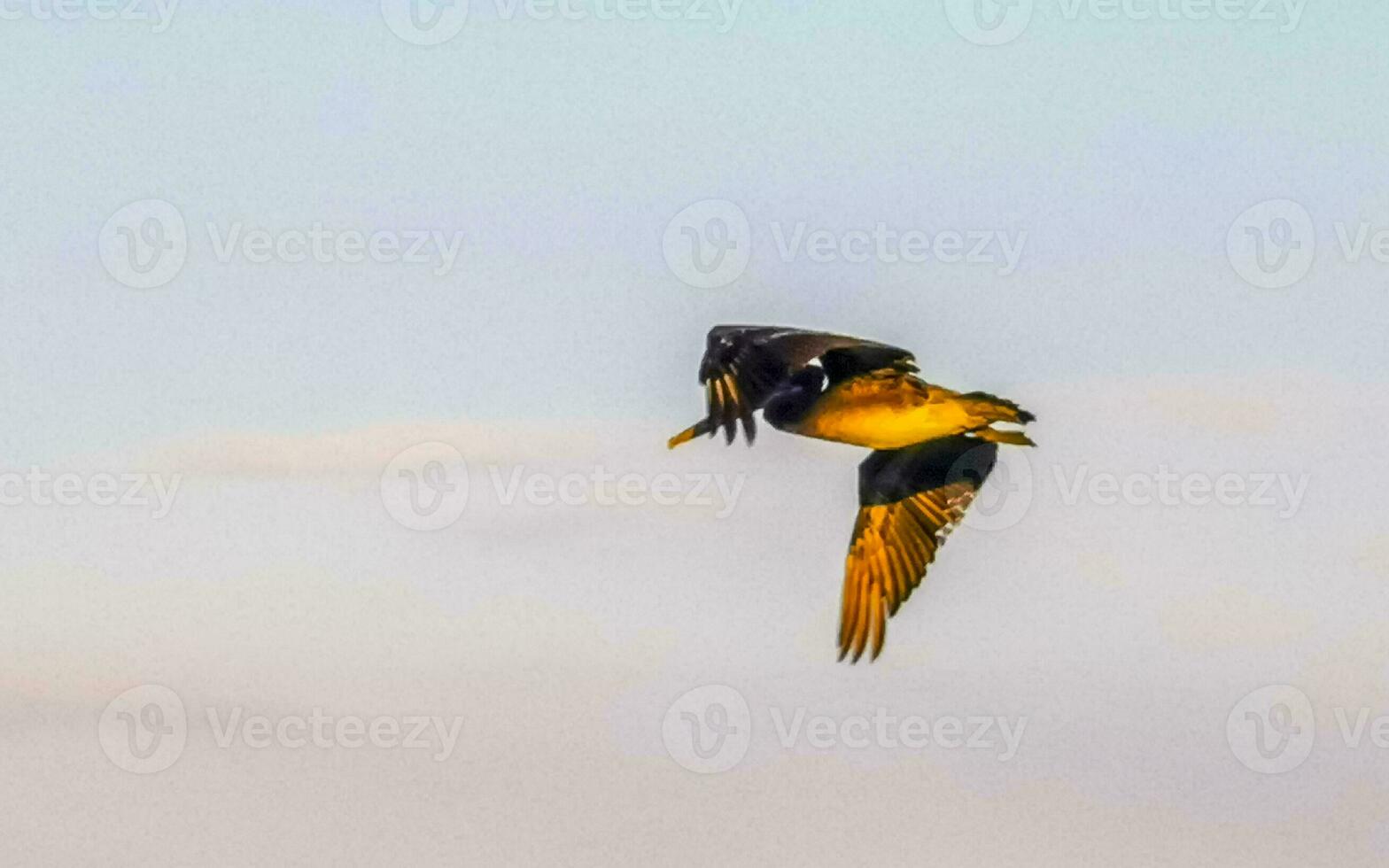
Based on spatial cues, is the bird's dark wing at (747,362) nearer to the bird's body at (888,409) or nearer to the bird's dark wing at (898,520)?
the bird's body at (888,409)

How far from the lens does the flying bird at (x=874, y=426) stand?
1124 cm

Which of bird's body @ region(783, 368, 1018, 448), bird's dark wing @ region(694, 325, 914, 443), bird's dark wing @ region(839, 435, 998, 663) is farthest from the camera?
bird's dark wing @ region(839, 435, 998, 663)

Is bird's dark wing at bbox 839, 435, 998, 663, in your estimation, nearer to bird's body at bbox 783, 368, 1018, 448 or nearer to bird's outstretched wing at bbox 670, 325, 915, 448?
bird's body at bbox 783, 368, 1018, 448

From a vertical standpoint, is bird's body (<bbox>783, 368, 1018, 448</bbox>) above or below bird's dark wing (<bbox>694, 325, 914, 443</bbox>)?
below

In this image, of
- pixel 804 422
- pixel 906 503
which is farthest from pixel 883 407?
pixel 906 503

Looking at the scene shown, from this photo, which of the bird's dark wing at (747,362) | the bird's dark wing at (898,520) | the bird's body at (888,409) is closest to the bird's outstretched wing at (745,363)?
the bird's dark wing at (747,362)

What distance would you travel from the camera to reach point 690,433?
11461 millimetres

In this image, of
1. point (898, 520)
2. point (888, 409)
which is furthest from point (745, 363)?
point (898, 520)

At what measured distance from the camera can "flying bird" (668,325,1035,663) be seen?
36.9ft

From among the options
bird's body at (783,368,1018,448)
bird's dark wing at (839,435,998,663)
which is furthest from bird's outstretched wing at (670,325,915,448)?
bird's dark wing at (839,435,998,663)

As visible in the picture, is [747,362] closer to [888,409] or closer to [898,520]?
[888,409]

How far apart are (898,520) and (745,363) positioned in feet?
9.99

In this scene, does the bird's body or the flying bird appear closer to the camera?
the flying bird

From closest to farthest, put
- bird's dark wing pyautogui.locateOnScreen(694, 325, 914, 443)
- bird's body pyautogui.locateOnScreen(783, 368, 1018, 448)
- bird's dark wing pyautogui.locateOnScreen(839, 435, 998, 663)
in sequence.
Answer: bird's dark wing pyautogui.locateOnScreen(694, 325, 914, 443), bird's body pyautogui.locateOnScreen(783, 368, 1018, 448), bird's dark wing pyautogui.locateOnScreen(839, 435, 998, 663)
